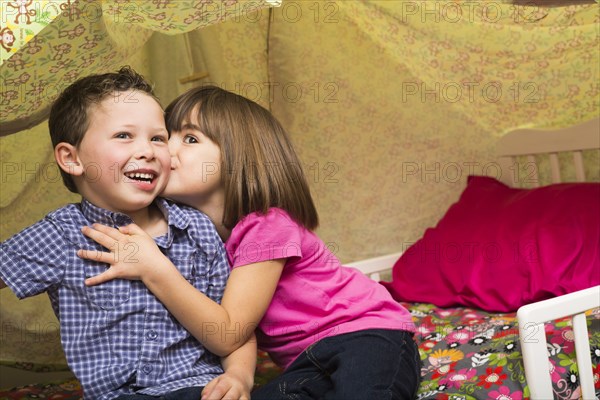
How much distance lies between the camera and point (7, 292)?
74.0 inches

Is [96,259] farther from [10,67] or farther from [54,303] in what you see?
[10,67]

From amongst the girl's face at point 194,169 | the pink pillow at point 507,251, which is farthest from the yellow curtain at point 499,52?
the girl's face at point 194,169

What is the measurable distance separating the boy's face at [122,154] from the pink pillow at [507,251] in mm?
951

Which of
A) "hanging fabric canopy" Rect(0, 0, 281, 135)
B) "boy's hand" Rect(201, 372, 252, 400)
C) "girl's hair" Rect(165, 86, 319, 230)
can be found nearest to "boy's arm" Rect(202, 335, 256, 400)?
"boy's hand" Rect(201, 372, 252, 400)

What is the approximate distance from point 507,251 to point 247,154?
0.82 m

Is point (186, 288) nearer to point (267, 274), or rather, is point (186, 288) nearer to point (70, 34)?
point (267, 274)

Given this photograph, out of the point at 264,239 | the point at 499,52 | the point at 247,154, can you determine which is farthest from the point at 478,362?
the point at 499,52

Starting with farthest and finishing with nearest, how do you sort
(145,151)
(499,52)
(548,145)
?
(548,145) → (499,52) → (145,151)

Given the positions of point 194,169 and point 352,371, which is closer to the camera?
point 352,371

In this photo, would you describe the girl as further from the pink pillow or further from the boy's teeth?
the pink pillow

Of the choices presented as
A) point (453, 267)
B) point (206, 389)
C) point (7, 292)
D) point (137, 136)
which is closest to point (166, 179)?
point (137, 136)

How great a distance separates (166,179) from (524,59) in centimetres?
103

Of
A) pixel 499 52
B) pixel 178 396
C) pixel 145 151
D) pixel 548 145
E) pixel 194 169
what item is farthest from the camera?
pixel 548 145

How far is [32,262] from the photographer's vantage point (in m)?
1.18
